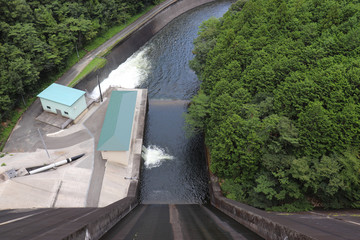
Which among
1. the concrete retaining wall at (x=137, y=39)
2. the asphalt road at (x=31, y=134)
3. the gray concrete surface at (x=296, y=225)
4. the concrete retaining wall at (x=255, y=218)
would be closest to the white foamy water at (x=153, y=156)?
the concrete retaining wall at (x=255, y=218)

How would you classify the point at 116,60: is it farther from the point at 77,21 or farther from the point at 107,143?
the point at 107,143

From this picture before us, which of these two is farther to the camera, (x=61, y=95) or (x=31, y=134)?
(x=61, y=95)

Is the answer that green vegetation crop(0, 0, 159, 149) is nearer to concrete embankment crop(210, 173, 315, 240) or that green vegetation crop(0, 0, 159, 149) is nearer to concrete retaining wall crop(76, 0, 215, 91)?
concrete retaining wall crop(76, 0, 215, 91)

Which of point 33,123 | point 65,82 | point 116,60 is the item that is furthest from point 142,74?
point 33,123

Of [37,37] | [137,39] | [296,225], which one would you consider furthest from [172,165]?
[137,39]

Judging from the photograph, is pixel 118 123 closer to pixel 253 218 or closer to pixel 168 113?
pixel 168 113

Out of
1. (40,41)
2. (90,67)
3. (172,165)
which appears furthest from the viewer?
(90,67)
